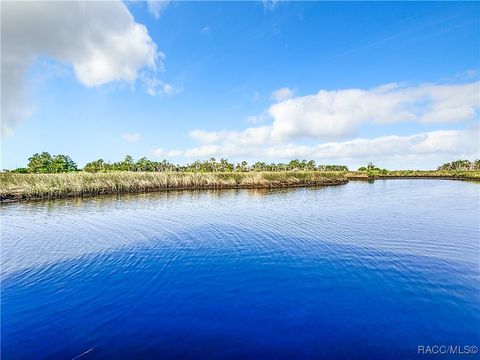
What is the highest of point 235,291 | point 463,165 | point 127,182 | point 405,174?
point 463,165

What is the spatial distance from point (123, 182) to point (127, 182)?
70cm

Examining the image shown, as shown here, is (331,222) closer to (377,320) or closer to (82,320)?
(377,320)

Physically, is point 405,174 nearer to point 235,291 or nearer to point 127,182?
point 127,182

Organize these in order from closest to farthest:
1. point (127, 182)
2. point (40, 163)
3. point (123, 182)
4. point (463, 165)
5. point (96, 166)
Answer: point (123, 182), point (127, 182), point (40, 163), point (96, 166), point (463, 165)

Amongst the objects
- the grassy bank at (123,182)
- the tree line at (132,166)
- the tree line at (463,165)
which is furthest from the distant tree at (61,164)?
the tree line at (463,165)

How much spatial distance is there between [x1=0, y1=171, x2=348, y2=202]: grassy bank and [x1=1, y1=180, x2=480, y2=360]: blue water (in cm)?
2001

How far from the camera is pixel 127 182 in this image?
49.8 m

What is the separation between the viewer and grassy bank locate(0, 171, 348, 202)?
130ft

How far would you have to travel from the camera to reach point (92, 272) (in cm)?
1350

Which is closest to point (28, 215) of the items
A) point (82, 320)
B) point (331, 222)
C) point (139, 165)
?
point (82, 320)

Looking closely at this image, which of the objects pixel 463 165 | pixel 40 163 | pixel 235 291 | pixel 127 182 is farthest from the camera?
pixel 463 165

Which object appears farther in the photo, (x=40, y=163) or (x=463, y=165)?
(x=463, y=165)

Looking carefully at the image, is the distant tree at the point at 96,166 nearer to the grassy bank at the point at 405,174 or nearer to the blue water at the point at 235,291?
the blue water at the point at 235,291

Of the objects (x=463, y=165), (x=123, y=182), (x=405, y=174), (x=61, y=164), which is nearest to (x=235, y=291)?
(x=123, y=182)
